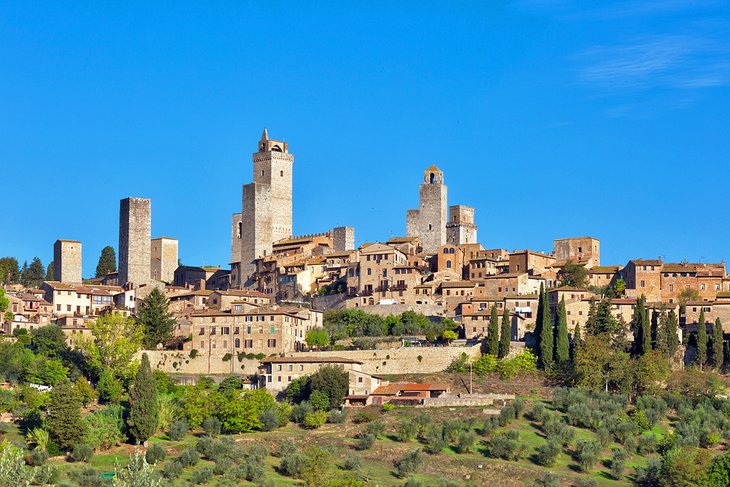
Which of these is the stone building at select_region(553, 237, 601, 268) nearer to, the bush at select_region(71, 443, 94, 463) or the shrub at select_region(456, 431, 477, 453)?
the shrub at select_region(456, 431, 477, 453)

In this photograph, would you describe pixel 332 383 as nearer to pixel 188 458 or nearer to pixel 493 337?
pixel 493 337

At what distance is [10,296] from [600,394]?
41104 millimetres

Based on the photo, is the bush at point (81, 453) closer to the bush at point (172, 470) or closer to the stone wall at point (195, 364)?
the bush at point (172, 470)

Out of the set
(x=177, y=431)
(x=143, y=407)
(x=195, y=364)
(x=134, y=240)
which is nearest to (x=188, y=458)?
(x=177, y=431)

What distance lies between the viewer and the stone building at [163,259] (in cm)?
12306

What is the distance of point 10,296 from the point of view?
10262cm

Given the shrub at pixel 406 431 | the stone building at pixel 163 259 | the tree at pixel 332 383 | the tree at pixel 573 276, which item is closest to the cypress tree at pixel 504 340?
the tree at pixel 332 383

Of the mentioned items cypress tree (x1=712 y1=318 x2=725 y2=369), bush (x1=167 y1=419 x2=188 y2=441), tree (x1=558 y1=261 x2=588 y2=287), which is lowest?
bush (x1=167 y1=419 x2=188 y2=441)

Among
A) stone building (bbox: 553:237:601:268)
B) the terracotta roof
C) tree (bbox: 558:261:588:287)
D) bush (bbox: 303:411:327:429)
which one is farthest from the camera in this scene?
stone building (bbox: 553:237:601:268)

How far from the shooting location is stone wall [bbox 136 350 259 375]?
91000 millimetres

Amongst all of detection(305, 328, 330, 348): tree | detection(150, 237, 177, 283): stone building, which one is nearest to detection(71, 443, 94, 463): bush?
detection(305, 328, 330, 348): tree

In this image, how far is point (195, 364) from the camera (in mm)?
91625

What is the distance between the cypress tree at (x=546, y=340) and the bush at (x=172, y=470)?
26117 millimetres

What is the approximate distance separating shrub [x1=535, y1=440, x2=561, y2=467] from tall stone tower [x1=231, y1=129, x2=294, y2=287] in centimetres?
4584
